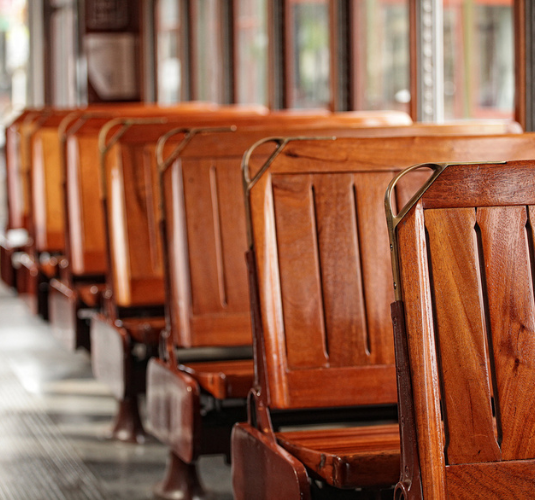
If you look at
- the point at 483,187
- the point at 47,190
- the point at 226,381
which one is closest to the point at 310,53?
the point at 47,190

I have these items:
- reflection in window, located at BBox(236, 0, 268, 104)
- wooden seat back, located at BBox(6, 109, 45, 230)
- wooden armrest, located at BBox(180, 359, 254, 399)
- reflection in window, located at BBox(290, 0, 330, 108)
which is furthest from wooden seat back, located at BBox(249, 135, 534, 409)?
reflection in window, located at BBox(236, 0, 268, 104)

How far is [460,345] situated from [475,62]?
3338 mm

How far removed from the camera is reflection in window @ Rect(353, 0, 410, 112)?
5.03 metres

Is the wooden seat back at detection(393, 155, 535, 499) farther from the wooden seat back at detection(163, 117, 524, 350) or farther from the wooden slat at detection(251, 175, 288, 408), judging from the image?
the wooden seat back at detection(163, 117, 524, 350)

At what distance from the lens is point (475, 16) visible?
4.35 m

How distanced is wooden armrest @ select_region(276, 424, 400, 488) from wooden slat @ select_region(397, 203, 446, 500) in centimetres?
44

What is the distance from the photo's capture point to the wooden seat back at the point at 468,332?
52.3 inches

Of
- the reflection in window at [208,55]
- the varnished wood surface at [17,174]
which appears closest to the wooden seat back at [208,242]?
the varnished wood surface at [17,174]

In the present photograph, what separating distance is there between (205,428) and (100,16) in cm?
711

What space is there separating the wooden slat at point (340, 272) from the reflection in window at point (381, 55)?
3018 millimetres

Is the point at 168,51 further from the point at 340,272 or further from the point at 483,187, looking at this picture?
the point at 483,187

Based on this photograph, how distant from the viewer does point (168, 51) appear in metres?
8.99

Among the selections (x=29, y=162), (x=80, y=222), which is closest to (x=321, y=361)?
(x=80, y=222)

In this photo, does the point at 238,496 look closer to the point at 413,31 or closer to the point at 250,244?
the point at 250,244
